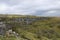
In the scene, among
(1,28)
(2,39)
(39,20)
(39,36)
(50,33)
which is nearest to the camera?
(2,39)

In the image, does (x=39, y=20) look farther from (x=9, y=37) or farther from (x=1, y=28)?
(x=9, y=37)

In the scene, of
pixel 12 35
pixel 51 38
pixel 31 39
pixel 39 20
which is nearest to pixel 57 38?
pixel 51 38

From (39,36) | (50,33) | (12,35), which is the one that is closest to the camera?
(12,35)

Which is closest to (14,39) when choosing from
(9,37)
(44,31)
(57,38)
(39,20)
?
(9,37)

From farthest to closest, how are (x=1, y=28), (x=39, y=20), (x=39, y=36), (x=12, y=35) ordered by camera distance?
1. (x=39, y=20)
2. (x=39, y=36)
3. (x=1, y=28)
4. (x=12, y=35)

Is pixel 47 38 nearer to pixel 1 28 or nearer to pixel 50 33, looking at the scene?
pixel 50 33

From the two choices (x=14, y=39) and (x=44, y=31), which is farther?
(x=44, y=31)

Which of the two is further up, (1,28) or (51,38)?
(1,28)

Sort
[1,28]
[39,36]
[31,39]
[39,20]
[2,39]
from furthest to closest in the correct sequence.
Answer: [39,20] → [39,36] → [1,28] → [31,39] → [2,39]

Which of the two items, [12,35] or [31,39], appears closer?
[12,35]
